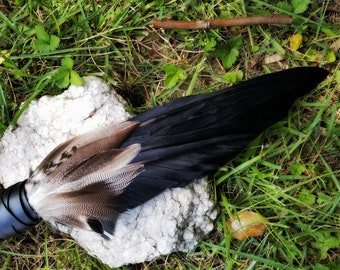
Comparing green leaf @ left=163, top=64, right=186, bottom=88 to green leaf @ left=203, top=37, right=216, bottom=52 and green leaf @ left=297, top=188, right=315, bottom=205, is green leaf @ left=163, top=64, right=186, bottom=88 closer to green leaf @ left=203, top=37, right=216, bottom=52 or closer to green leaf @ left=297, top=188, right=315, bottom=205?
green leaf @ left=203, top=37, right=216, bottom=52

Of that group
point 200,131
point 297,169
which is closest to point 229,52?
point 200,131

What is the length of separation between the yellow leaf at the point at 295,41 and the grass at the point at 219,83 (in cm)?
2

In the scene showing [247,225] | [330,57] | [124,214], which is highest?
[330,57]

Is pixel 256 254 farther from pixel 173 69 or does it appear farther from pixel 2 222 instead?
pixel 2 222

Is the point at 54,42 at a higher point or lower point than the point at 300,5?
higher

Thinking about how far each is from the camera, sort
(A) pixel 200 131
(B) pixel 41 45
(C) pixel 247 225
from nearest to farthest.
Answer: (A) pixel 200 131, (C) pixel 247 225, (B) pixel 41 45

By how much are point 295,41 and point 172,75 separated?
1.52ft

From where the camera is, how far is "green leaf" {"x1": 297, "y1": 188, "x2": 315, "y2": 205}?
186 cm

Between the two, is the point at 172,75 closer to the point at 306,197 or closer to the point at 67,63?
the point at 67,63

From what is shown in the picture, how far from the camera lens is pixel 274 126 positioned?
188 centimetres

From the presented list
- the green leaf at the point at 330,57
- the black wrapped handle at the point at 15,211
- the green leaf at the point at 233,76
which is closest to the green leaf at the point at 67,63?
the black wrapped handle at the point at 15,211

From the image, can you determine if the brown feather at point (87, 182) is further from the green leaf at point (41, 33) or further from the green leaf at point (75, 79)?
the green leaf at point (41, 33)

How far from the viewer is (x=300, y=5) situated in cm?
189

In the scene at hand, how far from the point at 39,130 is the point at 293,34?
39.2 inches
